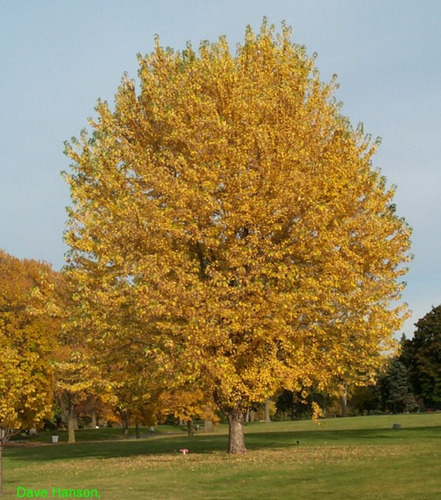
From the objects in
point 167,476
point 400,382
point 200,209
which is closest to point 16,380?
point 167,476

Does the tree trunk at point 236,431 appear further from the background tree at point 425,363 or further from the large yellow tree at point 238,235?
the background tree at point 425,363

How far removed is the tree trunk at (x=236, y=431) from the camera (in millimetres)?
30734

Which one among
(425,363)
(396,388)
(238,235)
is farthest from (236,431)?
(396,388)

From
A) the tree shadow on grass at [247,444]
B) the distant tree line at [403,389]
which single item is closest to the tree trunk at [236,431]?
the tree shadow on grass at [247,444]

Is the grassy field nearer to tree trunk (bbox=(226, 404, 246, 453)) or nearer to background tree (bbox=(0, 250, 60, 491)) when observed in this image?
tree trunk (bbox=(226, 404, 246, 453))

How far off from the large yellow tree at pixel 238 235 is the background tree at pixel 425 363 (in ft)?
74.2

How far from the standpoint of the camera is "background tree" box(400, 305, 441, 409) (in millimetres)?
51812

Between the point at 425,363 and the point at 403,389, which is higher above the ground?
the point at 403,389

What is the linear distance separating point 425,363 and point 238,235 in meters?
27.8

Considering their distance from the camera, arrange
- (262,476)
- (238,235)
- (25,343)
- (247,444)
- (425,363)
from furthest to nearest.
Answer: (425,363)
(25,343)
(247,444)
(238,235)
(262,476)

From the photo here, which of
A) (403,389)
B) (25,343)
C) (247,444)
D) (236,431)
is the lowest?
(247,444)

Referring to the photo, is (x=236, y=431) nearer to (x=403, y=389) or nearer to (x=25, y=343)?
(x=25, y=343)

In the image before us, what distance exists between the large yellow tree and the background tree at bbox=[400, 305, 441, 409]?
22.6 m

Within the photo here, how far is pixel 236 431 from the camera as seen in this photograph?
102 feet
